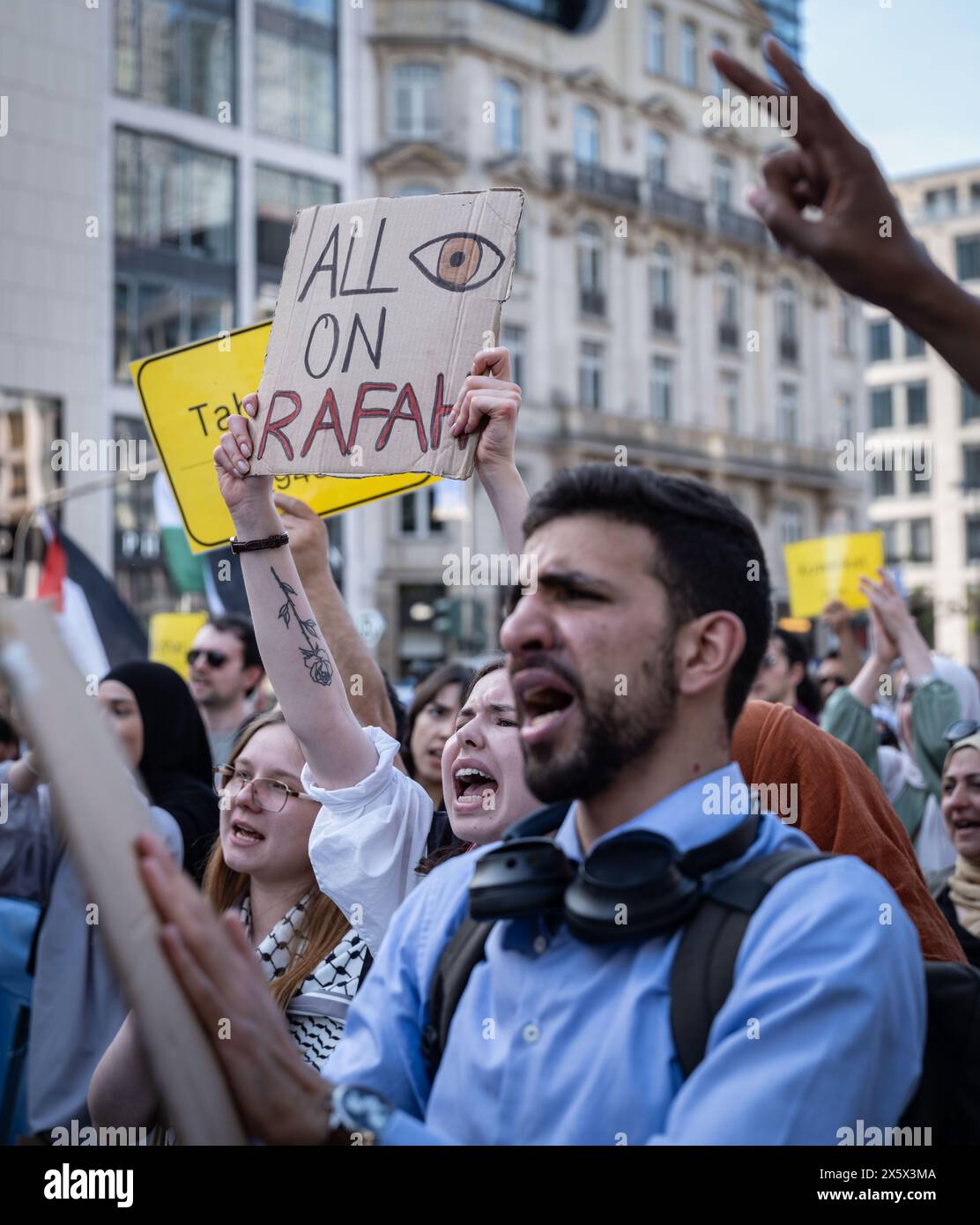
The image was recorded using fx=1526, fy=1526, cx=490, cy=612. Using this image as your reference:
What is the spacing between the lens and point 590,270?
3903 centimetres

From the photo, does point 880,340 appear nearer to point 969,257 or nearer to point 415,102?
point 969,257

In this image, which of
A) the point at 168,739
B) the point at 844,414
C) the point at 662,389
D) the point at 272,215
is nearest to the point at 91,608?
the point at 168,739

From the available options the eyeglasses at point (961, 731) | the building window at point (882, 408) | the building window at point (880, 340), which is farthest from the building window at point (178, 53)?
the building window at point (880, 340)

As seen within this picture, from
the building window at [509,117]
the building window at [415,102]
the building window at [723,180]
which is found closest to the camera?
the building window at [415,102]

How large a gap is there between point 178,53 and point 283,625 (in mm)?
30133

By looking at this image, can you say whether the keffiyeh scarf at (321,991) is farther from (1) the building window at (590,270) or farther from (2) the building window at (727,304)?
(2) the building window at (727,304)

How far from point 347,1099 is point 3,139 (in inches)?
1052

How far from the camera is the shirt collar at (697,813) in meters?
1.90

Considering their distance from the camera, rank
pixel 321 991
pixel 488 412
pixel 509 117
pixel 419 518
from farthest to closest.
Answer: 1. pixel 509 117
2. pixel 419 518
3. pixel 321 991
4. pixel 488 412

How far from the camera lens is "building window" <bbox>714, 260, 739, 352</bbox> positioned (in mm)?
42656

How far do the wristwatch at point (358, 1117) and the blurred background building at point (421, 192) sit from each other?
1904 centimetres

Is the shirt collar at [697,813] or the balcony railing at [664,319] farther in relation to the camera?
the balcony railing at [664,319]

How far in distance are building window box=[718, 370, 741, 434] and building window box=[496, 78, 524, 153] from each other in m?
9.24

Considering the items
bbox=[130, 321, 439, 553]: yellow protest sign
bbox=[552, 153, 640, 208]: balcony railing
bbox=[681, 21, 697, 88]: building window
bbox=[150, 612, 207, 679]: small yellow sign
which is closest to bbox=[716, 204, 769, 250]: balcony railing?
bbox=[681, 21, 697, 88]: building window
